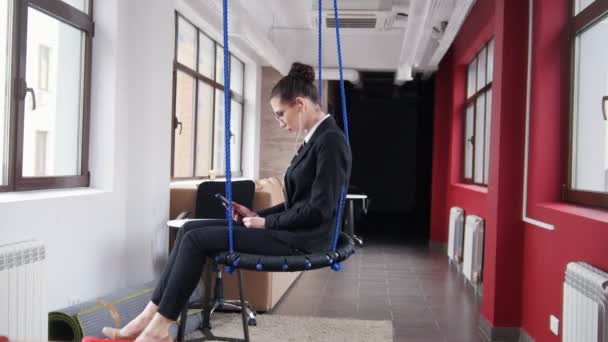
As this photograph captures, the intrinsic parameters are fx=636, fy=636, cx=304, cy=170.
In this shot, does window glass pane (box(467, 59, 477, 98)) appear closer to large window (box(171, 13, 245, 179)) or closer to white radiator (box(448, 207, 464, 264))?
white radiator (box(448, 207, 464, 264))

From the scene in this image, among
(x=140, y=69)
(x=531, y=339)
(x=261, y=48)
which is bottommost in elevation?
(x=531, y=339)

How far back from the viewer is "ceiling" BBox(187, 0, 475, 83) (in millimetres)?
5930

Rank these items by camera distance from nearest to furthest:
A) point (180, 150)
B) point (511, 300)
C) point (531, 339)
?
1. point (531, 339)
2. point (511, 300)
3. point (180, 150)

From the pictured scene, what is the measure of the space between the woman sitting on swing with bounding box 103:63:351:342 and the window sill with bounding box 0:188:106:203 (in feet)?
2.62

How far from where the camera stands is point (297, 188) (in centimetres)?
276

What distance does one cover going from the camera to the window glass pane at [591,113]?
3.22 m

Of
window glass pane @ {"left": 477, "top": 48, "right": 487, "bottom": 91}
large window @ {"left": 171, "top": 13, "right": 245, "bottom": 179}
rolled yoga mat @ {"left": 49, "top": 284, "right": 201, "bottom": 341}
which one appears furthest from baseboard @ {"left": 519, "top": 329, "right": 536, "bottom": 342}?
large window @ {"left": 171, "top": 13, "right": 245, "bottom": 179}

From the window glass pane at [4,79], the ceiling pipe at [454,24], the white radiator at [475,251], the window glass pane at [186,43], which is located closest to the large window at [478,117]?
the ceiling pipe at [454,24]

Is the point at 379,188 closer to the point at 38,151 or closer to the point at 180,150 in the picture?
the point at 180,150

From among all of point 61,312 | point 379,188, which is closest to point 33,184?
point 61,312

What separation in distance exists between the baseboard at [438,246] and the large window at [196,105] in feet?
10.3

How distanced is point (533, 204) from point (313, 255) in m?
1.79

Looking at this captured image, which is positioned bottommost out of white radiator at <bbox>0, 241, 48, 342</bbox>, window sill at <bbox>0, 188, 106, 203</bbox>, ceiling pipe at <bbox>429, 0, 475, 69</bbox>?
white radiator at <bbox>0, 241, 48, 342</bbox>

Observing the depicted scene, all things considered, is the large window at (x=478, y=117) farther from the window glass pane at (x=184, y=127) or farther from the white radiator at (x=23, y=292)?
the white radiator at (x=23, y=292)
